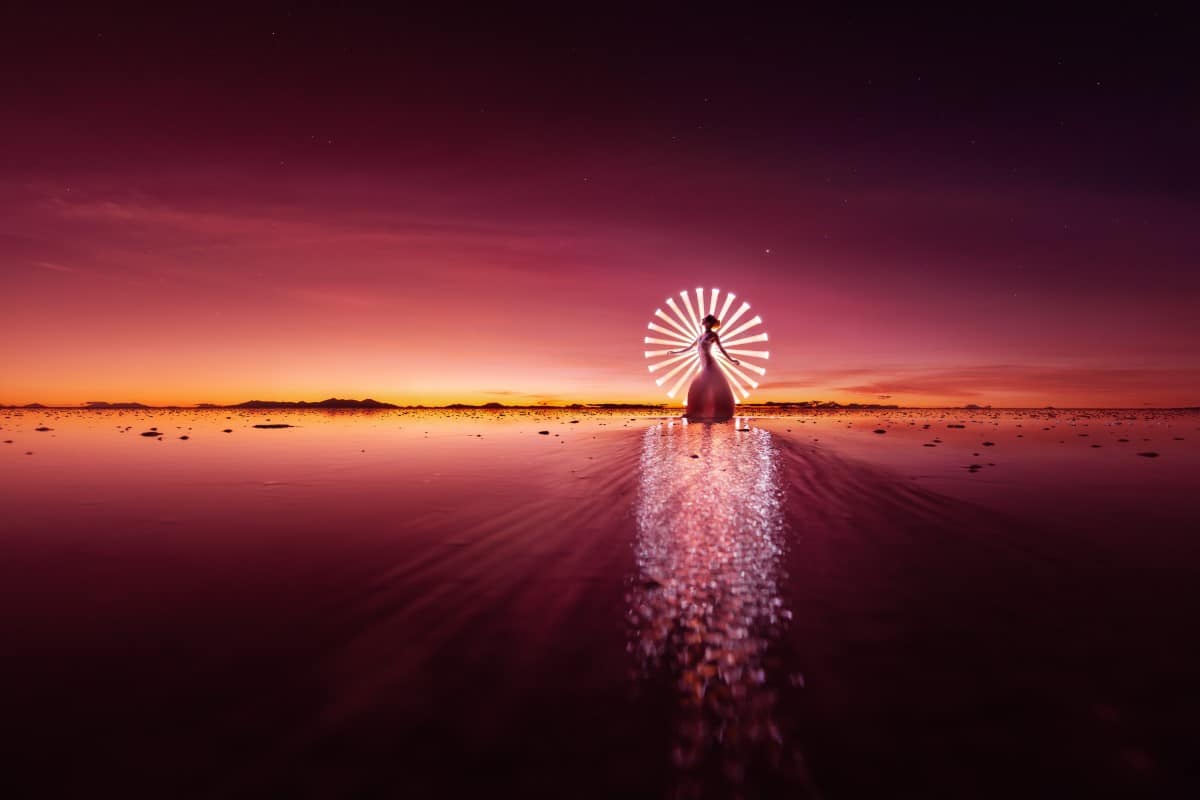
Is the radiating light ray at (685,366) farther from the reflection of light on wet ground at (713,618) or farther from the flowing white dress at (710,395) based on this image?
the reflection of light on wet ground at (713,618)

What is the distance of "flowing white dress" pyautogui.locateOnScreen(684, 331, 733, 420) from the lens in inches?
2928

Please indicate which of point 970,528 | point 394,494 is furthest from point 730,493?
point 394,494

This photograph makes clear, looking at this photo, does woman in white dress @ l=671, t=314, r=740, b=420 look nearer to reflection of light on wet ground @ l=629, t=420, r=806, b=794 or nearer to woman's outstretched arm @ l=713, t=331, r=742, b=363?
woman's outstretched arm @ l=713, t=331, r=742, b=363

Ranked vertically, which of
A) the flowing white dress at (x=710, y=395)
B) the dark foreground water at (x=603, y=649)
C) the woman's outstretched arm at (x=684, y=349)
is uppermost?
the woman's outstretched arm at (x=684, y=349)

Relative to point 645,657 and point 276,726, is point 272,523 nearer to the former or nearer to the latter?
point 276,726

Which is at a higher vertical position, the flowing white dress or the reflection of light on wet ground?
the flowing white dress

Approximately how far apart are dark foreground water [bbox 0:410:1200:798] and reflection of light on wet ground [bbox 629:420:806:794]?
4 centimetres

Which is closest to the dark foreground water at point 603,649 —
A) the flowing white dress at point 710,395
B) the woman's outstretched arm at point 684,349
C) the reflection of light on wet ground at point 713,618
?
the reflection of light on wet ground at point 713,618

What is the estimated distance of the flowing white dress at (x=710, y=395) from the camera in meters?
74.4

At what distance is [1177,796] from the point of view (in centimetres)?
347

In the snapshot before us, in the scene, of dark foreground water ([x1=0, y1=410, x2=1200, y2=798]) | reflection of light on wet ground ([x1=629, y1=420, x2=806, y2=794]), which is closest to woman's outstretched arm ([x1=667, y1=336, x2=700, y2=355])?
reflection of light on wet ground ([x1=629, y1=420, x2=806, y2=794])

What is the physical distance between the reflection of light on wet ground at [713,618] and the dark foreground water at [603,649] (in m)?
0.04

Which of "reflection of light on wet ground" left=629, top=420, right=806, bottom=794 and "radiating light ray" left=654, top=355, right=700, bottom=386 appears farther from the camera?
"radiating light ray" left=654, top=355, right=700, bottom=386

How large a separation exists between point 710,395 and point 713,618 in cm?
6955
